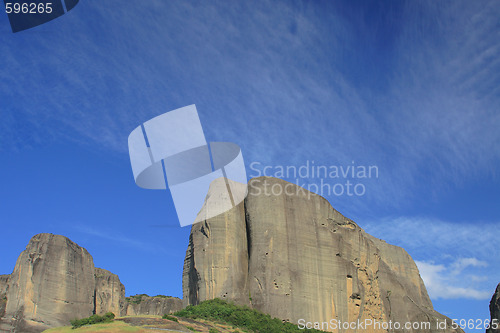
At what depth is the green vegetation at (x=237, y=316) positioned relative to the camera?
4409 centimetres

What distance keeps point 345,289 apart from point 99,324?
83.0 ft

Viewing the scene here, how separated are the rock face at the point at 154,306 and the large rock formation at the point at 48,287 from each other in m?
32.8

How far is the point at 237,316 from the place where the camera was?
44.8 meters

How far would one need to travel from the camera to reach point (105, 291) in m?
86.6

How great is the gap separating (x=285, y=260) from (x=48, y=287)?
30784 millimetres

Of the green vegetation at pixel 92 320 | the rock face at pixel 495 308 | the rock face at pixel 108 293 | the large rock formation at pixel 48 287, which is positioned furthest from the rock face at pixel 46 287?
the rock face at pixel 495 308

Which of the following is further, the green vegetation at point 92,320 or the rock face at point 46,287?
the rock face at point 46,287

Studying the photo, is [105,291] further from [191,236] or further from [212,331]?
[212,331]

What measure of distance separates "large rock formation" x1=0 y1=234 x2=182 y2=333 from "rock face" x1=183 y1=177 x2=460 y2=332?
2064 cm

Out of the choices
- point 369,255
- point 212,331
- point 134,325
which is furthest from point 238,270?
point 369,255

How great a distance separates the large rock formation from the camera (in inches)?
2479

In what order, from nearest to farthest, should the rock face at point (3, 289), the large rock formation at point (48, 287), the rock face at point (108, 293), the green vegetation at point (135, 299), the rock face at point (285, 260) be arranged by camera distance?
the rock face at point (285, 260)
the large rock formation at point (48, 287)
the rock face at point (3, 289)
the rock face at point (108, 293)
the green vegetation at point (135, 299)

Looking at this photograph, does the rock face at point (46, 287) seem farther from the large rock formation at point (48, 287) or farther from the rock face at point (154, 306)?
the rock face at point (154, 306)

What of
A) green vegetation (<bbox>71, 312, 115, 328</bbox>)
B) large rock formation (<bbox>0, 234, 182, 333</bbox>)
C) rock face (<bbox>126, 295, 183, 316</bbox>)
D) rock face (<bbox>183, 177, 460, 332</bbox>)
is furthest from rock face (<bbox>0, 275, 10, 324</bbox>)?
green vegetation (<bbox>71, 312, 115, 328</bbox>)
